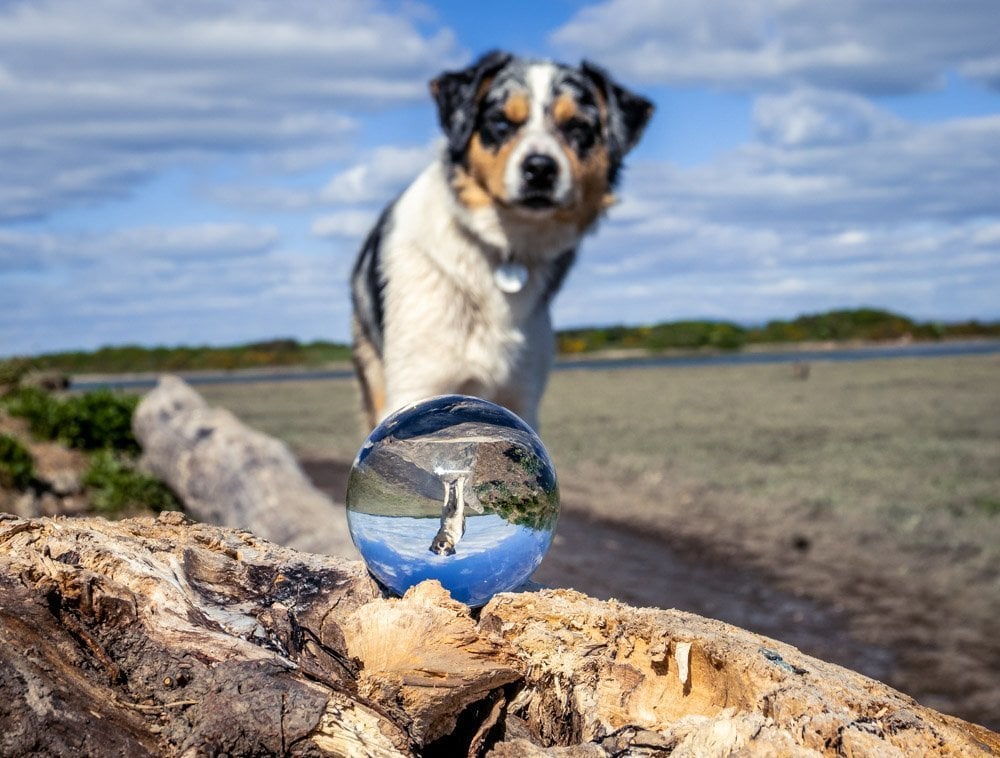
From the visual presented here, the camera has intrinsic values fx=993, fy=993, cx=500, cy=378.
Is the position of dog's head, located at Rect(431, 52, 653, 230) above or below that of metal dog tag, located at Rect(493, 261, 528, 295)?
above

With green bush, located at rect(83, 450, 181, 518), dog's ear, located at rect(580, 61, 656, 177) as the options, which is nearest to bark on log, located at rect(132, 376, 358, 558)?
green bush, located at rect(83, 450, 181, 518)

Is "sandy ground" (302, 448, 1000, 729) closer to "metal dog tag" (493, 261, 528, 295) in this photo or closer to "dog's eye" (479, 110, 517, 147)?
"metal dog tag" (493, 261, 528, 295)

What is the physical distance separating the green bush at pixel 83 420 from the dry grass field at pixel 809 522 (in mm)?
3065

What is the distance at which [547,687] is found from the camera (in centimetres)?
227

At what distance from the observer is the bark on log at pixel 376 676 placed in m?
1.91

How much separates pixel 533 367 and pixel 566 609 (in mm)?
4532

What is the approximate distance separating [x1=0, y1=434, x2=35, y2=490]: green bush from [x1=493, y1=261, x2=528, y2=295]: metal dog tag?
6205 mm

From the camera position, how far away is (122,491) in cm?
1071

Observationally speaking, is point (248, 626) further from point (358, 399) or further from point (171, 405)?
point (171, 405)

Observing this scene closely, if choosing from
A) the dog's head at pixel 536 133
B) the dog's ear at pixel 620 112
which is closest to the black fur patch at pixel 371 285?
the dog's head at pixel 536 133

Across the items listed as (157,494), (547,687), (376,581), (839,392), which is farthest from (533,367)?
(839,392)

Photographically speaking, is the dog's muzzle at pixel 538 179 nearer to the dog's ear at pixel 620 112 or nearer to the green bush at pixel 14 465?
the dog's ear at pixel 620 112

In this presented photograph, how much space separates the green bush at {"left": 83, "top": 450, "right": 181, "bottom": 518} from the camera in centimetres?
1065

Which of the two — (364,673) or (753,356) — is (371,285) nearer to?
(364,673)
